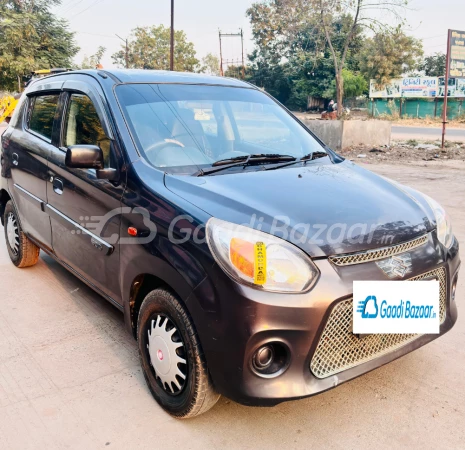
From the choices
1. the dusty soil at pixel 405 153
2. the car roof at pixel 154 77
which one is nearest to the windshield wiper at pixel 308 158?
the car roof at pixel 154 77

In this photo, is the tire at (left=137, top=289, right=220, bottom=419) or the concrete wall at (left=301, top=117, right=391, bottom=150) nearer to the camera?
the tire at (left=137, top=289, right=220, bottom=419)

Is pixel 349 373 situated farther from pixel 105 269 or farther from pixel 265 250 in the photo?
pixel 105 269

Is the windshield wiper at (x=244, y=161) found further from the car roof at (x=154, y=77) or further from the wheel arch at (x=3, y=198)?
the wheel arch at (x=3, y=198)

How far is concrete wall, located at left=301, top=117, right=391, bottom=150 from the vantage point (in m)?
13.6

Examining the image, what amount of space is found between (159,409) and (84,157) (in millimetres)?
1408

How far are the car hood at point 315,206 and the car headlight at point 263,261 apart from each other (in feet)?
0.17

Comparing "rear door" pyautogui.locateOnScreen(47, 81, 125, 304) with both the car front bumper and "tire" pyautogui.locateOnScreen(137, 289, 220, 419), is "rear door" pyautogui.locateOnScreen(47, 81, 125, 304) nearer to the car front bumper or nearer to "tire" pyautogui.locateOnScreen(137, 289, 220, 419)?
"tire" pyautogui.locateOnScreen(137, 289, 220, 419)

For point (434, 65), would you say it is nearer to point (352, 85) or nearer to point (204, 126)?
point (352, 85)

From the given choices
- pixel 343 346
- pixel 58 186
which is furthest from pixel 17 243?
pixel 343 346

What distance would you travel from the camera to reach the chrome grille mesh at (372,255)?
218 cm

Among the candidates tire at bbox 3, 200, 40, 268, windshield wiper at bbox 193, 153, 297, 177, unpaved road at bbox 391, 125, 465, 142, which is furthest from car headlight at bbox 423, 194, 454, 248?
unpaved road at bbox 391, 125, 465, 142

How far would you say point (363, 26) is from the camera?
52.1 ft

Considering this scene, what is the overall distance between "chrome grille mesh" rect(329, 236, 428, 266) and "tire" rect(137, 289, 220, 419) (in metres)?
0.72

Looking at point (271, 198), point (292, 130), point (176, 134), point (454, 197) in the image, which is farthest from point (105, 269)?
point (454, 197)
